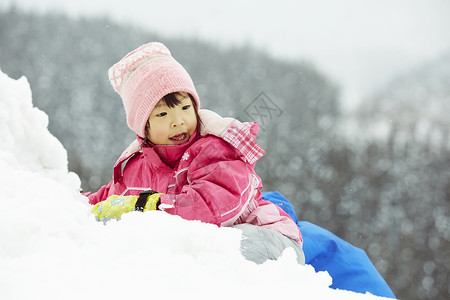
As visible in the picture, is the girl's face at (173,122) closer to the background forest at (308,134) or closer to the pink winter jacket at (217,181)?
the pink winter jacket at (217,181)

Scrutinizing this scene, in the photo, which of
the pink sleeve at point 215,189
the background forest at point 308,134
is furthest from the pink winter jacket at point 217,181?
the background forest at point 308,134

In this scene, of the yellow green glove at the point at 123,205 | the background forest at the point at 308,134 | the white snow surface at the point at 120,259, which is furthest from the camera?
the background forest at the point at 308,134

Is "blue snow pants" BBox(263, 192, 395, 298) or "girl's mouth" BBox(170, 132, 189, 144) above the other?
"girl's mouth" BBox(170, 132, 189, 144)

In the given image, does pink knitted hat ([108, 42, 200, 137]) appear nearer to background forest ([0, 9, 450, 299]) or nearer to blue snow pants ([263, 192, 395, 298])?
blue snow pants ([263, 192, 395, 298])

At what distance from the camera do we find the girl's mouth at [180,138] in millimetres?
1427

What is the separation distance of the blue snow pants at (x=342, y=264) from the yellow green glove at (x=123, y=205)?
2.49 feet

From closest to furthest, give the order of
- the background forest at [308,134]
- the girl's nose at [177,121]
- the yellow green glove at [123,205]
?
1. the yellow green glove at [123,205]
2. the girl's nose at [177,121]
3. the background forest at [308,134]

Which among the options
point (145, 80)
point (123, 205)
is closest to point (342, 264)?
point (123, 205)

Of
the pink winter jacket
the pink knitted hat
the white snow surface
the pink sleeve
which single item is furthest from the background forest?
the white snow surface

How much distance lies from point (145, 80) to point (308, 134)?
1040cm

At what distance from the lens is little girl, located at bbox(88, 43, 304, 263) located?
3.71ft

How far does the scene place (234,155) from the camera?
133 cm

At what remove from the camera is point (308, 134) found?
11469 millimetres

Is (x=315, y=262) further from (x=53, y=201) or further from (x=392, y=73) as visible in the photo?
(x=392, y=73)
